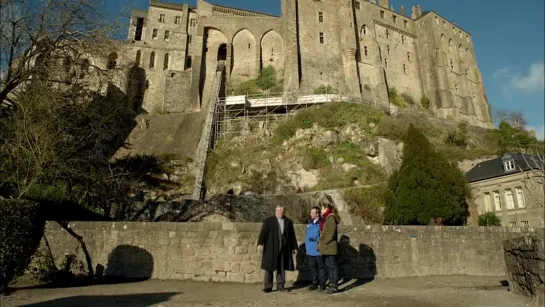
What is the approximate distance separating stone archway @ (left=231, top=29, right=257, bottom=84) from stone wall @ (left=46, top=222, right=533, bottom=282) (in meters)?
30.6

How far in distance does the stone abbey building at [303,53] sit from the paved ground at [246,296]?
2906 cm

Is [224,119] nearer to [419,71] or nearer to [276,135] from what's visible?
[276,135]

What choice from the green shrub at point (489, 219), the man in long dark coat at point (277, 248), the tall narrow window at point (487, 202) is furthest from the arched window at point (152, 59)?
the man in long dark coat at point (277, 248)

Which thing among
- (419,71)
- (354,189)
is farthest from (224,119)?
(419,71)

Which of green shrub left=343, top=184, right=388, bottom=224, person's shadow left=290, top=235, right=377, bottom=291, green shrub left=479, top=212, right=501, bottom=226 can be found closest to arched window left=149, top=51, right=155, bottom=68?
Answer: green shrub left=343, top=184, right=388, bottom=224

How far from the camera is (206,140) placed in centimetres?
2683

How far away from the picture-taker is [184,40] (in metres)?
41.8

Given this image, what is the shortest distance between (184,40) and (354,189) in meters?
29.9

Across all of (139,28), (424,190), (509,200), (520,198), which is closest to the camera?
(424,190)

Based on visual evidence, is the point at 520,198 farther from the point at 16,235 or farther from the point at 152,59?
the point at 152,59

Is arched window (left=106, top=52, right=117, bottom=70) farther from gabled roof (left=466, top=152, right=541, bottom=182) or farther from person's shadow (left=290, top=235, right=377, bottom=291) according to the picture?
gabled roof (left=466, top=152, right=541, bottom=182)

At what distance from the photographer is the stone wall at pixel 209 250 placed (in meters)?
8.34

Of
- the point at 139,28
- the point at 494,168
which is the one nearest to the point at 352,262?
the point at 494,168

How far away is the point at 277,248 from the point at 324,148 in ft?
63.0
